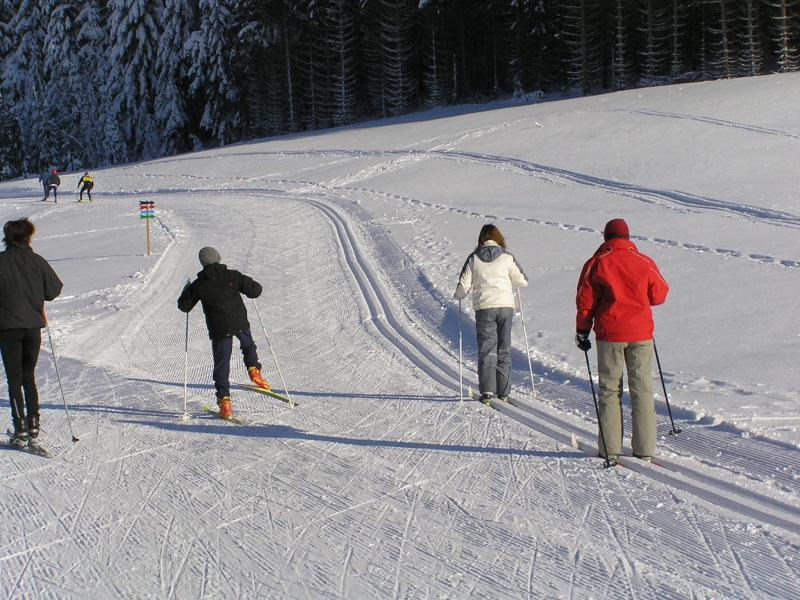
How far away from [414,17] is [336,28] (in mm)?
5750

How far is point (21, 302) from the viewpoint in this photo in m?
6.81

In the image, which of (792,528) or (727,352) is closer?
(792,528)

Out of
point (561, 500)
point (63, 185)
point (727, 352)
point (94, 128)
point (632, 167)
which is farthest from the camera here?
point (94, 128)

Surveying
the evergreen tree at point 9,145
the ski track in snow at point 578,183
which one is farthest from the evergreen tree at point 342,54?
the evergreen tree at point 9,145

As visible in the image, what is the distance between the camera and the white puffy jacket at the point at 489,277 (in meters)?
7.62

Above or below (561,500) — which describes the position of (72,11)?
above

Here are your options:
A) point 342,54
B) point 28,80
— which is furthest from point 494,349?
point 28,80

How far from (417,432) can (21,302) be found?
3477 millimetres

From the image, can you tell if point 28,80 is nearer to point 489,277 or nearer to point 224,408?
point 224,408

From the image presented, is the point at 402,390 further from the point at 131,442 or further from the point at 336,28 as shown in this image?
the point at 336,28

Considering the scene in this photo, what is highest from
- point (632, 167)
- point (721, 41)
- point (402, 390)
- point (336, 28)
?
point (336, 28)

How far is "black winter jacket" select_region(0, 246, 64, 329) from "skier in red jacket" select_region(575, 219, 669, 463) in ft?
14.4

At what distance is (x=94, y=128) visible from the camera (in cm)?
6600

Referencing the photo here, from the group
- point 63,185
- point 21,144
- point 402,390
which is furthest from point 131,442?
point 21,144
